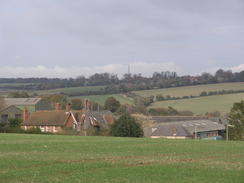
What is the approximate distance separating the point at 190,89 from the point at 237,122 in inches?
2530

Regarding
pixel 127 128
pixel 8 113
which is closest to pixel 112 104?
pixel 8 113

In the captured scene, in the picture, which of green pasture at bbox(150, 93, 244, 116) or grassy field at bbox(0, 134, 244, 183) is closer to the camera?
grassy field at bbox(0, 134, 244, 183)

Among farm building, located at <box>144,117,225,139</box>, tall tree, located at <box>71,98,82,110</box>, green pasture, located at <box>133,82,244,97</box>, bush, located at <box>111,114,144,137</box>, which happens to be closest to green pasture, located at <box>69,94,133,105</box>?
tall tree, located at <box>71,98,82,110</box>

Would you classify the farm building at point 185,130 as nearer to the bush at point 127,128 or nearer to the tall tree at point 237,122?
the tall tree at point 237,122

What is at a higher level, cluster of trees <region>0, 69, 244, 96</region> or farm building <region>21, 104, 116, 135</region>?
cluster of trees <region>0, 69, 244, 96</region>

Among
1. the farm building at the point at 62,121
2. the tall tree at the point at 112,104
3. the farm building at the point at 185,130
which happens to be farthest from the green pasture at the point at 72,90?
the farm building at the point at 62,121

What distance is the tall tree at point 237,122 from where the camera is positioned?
7669 centimetres

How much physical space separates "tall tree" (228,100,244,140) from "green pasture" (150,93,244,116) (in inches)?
1518

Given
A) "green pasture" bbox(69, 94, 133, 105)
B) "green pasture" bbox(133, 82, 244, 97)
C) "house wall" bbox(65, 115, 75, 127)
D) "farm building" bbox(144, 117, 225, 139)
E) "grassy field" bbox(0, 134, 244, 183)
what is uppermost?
"green pasture" bbox(133, 82, 244, 97)

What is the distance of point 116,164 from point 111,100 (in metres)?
109

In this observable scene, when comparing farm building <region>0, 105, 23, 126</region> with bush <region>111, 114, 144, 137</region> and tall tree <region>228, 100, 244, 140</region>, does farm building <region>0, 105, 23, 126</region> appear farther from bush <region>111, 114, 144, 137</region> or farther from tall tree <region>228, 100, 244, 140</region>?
tall tree <region>228, 100, 244, 140</region>

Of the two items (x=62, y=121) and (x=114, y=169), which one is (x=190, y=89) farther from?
(x=114, y=169)

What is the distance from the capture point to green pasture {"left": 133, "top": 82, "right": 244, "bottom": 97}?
5325 inches

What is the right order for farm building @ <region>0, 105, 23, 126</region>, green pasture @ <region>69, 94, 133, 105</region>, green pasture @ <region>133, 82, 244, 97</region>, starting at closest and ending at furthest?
farm building @ <region>0, 105, 23, 126</region>
green pasture @ <region>69, 94, 133, 105</region>
green pasture @ <region>133, 82, 244, 97</region>
